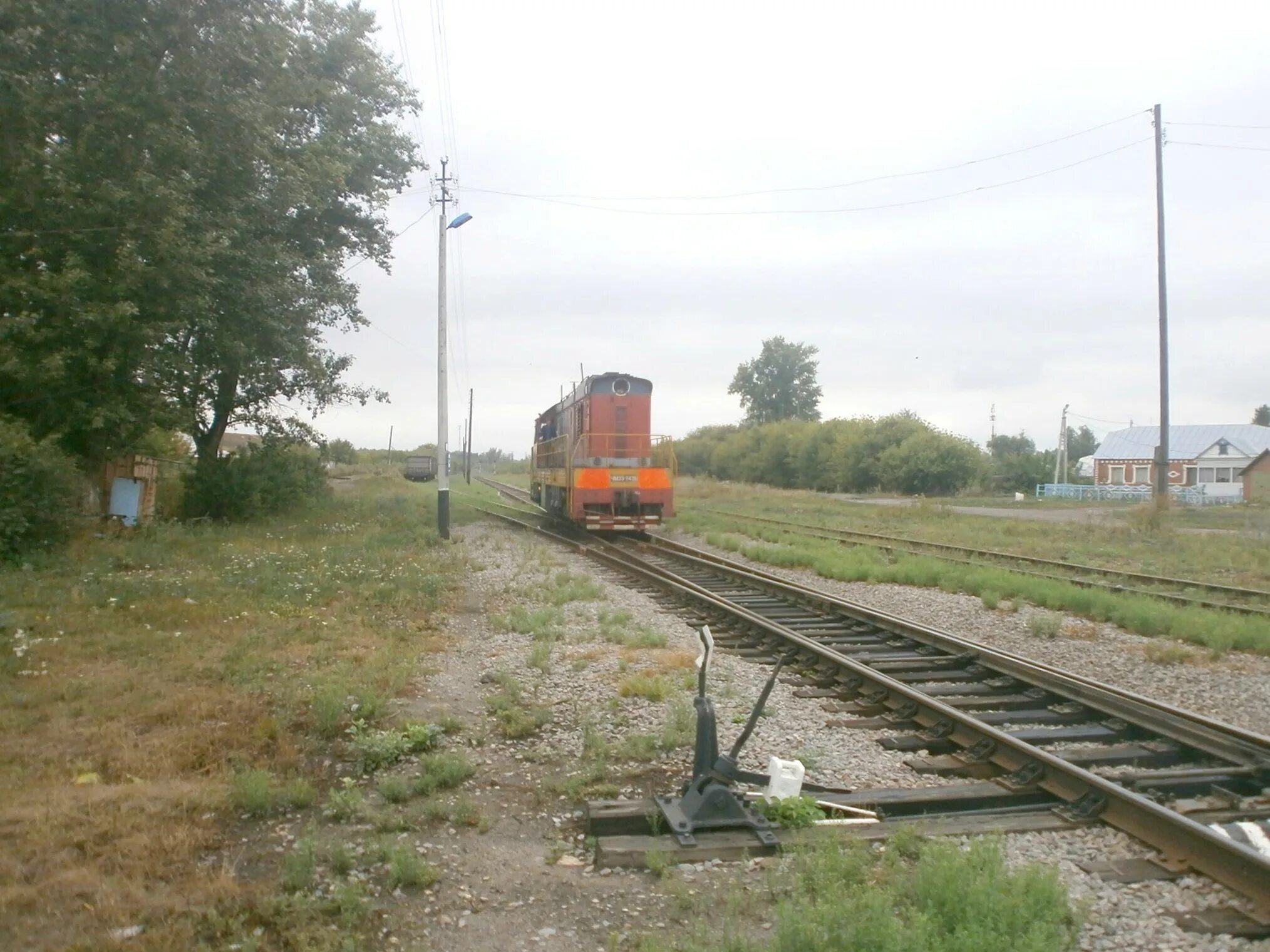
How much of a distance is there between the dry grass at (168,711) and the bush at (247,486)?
9.38 m

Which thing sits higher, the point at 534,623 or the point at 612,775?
the point at 534,623

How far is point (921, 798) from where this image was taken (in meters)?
5.41

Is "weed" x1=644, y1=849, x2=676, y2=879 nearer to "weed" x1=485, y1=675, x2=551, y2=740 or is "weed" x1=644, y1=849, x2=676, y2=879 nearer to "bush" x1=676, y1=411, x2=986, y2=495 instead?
"weed" x1=485, y1=675, x2=551, y2=740

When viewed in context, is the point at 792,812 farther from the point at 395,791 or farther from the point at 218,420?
the point at 218,420

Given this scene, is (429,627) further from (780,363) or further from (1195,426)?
(780,363)

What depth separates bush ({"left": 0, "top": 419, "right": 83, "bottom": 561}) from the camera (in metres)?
15.3

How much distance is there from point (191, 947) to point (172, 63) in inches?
693

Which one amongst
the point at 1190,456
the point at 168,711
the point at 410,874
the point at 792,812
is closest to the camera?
the point at 410,874

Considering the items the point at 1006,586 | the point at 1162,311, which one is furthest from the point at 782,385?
the point at 1006,586

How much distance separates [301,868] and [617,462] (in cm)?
1738

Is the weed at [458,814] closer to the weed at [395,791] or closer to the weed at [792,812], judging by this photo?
the weed at [395,791]

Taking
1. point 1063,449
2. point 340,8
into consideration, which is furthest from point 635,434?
point 1063,449

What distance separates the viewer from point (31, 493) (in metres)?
15.8

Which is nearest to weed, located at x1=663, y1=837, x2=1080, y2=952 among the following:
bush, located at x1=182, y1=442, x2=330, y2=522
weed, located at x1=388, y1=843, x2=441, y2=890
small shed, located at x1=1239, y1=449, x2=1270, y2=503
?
weed, located at x1=388, y1=843, x2=441, y2=890
